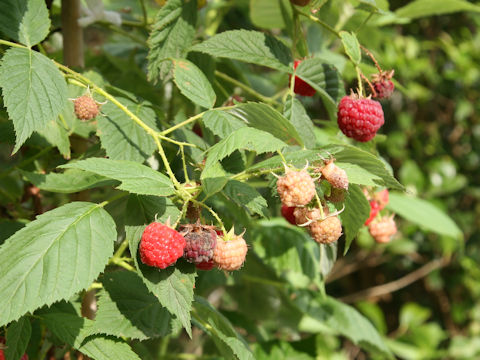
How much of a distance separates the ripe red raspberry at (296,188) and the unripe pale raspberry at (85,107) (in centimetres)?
31

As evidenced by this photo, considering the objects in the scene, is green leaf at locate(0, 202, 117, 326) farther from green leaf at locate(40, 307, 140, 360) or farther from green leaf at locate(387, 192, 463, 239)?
green leaf at locate(387, 192, 463, 239)

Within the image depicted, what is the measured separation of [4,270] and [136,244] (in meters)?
0.15

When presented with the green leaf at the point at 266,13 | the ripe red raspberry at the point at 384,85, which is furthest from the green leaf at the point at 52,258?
the green leaf at the point at 266,13

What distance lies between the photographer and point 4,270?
60cm

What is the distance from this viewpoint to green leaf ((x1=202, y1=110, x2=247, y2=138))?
72 centimetres

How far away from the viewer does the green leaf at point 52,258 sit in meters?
0.59

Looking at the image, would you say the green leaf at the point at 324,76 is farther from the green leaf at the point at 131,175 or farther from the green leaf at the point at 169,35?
the green leaf at the point at 131,175

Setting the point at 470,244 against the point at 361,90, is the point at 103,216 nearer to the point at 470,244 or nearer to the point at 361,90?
the point at 361,90

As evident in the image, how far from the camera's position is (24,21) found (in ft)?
2.48

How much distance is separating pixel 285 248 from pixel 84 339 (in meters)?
0.59

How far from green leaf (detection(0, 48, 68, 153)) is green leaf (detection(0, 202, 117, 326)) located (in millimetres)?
98

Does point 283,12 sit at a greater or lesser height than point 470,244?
greater

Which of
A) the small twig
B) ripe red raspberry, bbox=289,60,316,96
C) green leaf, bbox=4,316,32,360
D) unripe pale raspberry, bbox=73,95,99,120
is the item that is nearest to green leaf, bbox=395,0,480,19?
ripe red raspberry, bbox=289,60,316,96

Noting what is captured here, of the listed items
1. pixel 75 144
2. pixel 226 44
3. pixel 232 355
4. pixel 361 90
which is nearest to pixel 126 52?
pixel 75 144
